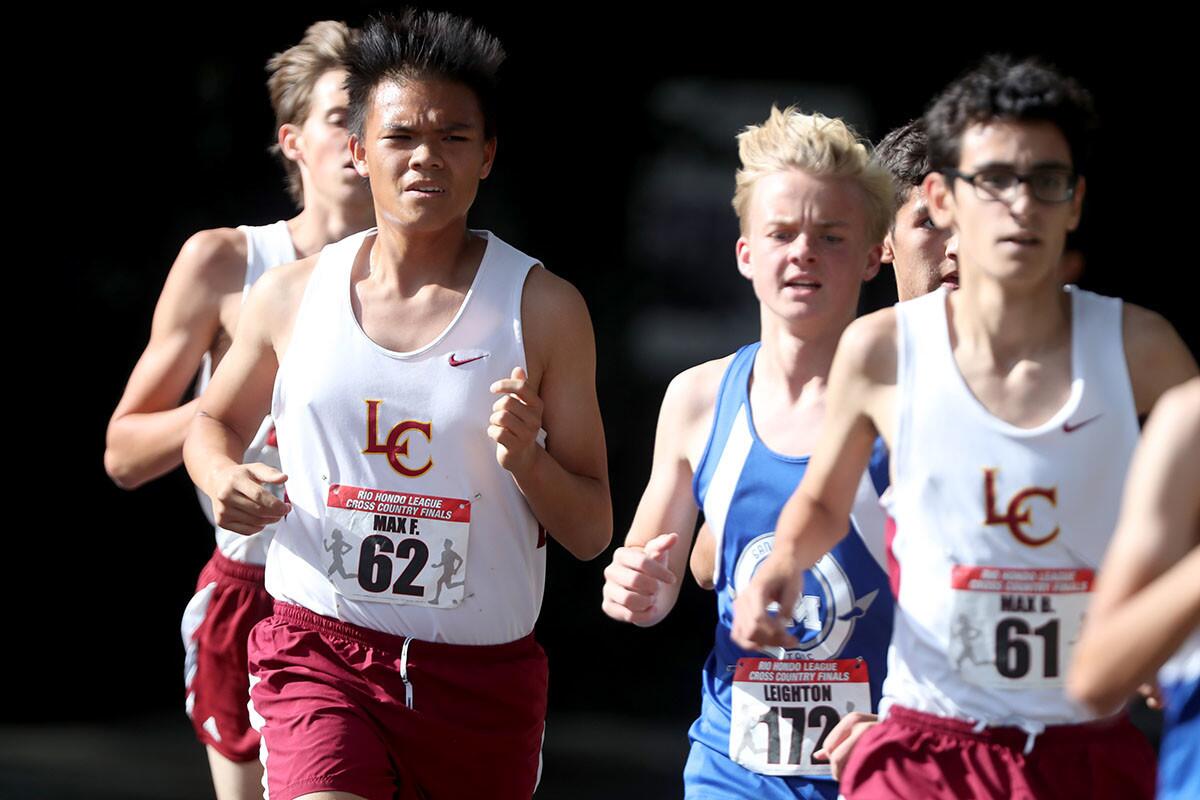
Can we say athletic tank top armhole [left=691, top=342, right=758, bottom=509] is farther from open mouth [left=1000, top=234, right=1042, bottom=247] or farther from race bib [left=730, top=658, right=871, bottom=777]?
open mouth [left=1000, top=234, right=1042, bottom=247]

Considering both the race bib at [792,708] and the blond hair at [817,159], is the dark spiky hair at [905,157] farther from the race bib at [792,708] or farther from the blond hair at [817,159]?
the race bib at [792,708]

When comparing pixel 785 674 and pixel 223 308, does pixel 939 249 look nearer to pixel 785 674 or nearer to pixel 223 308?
pixel 785 674

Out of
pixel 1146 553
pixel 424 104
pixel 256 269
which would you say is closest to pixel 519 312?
pixel 424 104

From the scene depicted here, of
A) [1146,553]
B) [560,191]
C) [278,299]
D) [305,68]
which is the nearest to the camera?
[1146,553]

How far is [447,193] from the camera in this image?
11.2 ft

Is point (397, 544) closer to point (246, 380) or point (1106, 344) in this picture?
point (246, 380)

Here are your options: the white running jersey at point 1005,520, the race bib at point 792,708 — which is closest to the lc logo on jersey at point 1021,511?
the white running jersey at point 1005,520

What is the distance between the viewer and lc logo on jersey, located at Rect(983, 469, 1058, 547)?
253cm

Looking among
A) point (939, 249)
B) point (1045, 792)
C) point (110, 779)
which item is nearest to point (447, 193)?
point (939, 249)

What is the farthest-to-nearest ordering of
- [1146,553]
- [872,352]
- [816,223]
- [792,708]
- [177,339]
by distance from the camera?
[177,339], [816,223], [792,708], [872,352], [1146,553]

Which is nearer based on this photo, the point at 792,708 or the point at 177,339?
the point at 792,708

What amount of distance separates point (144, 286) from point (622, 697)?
8.60 ft

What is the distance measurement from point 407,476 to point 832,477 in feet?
3.21

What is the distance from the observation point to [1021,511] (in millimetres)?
2541
